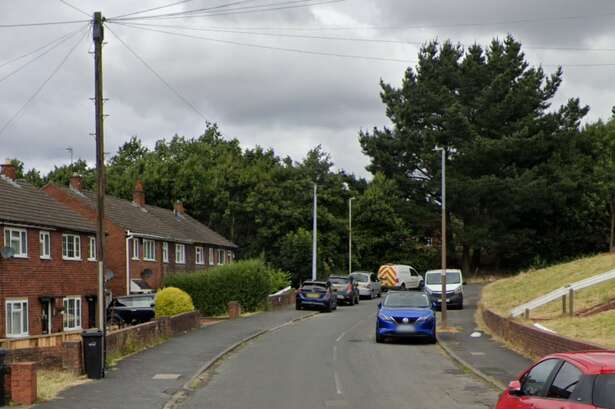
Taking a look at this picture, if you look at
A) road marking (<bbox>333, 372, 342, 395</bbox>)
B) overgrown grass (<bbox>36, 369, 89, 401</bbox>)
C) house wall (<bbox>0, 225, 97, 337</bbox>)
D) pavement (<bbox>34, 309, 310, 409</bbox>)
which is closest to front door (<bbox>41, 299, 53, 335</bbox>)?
house wall (<bbox>0, 225, 97, 337</bbox>)

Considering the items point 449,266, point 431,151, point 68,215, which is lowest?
point 449,266

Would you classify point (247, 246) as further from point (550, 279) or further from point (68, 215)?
point (550, 279)

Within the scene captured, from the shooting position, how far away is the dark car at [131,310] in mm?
34688

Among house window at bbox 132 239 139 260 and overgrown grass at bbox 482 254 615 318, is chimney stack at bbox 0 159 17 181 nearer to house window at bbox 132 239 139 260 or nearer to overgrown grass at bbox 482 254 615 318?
house window at bbox 132 239 139 260

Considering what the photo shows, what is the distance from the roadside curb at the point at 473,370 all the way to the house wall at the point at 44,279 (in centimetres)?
1699

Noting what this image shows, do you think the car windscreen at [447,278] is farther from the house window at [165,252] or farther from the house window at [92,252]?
the house window at [165,252]

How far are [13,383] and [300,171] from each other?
59.1 meters

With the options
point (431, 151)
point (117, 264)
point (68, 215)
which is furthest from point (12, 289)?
point (431, 151)

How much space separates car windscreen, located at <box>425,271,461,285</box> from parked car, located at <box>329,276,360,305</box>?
659 cm

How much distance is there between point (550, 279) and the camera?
36250mm

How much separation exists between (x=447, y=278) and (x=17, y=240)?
66.9ft

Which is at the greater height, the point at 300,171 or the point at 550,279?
the point at 300,171

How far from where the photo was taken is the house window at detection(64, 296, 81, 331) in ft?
123

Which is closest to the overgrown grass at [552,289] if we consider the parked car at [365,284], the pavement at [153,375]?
the pavement at [153,375]
